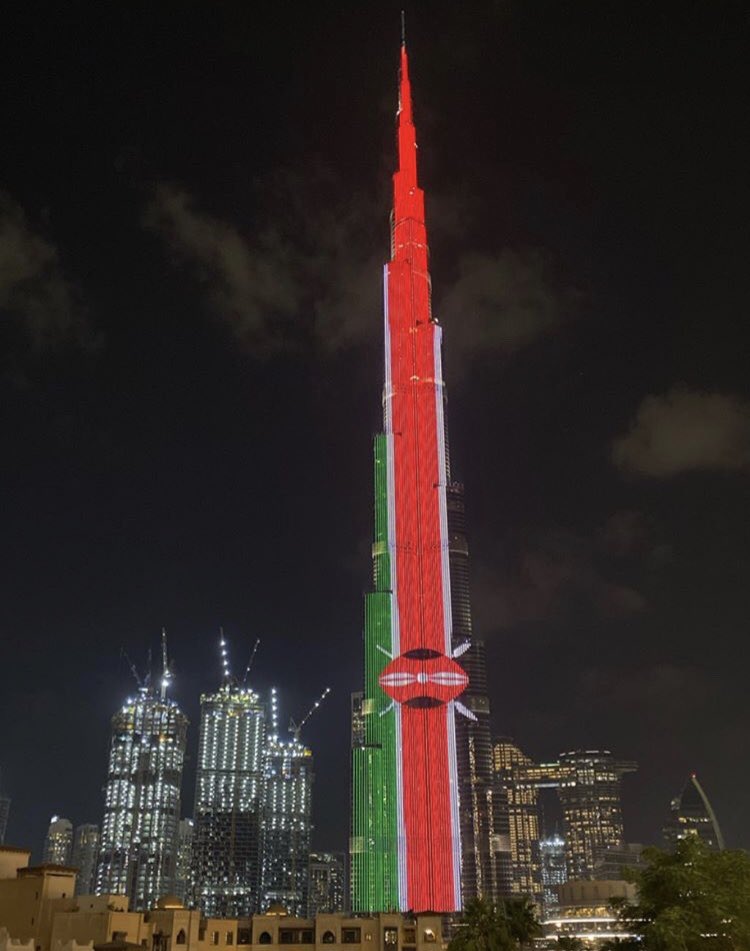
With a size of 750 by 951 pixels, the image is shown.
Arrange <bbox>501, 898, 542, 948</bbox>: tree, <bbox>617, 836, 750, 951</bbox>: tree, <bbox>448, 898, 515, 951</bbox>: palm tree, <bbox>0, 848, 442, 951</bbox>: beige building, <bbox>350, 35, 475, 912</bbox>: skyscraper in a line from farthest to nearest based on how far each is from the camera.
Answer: <bbox>350, 35, 475, 912</bbox>: skyscraper, <bbox>0, 848, 442, 951</bbox>: beige building, <bbox>501, 898, 542, 948</bbox>: tree, <bbox>448, 898, 515, 951</bbox>: palm tree, <bbox>617, 836, 750, 951</bbox>: tree

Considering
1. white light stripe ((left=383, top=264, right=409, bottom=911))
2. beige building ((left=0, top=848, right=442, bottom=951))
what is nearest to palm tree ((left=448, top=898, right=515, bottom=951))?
beige building ((left=0, top=848, right=442, bottom=951))

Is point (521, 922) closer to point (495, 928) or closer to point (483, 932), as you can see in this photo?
point (495, 928)

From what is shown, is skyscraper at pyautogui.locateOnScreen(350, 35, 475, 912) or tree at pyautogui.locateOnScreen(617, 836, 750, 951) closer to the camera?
tree at pyautogui.locateOnScreen(617, 836, 750, 951)

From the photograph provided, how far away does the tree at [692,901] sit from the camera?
57.7 meters

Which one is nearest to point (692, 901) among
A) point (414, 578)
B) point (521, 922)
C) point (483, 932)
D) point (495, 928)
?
point (495, 928)

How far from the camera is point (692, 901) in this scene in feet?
196

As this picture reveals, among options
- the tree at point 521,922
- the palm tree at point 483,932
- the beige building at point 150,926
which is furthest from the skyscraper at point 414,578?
the palm tree at point 483,932

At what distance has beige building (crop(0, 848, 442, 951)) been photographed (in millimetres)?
89250

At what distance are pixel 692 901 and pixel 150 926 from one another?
58.6 metres

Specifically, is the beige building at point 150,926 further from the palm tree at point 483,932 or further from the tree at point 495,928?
the tree at point 495,928

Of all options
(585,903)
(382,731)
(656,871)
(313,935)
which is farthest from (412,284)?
(585,903)

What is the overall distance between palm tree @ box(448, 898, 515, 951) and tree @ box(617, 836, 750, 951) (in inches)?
502

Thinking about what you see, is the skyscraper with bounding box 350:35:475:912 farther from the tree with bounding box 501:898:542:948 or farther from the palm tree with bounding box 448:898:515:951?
the palm tree with bounding box 448:898:515:951

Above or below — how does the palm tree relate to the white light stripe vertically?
below
